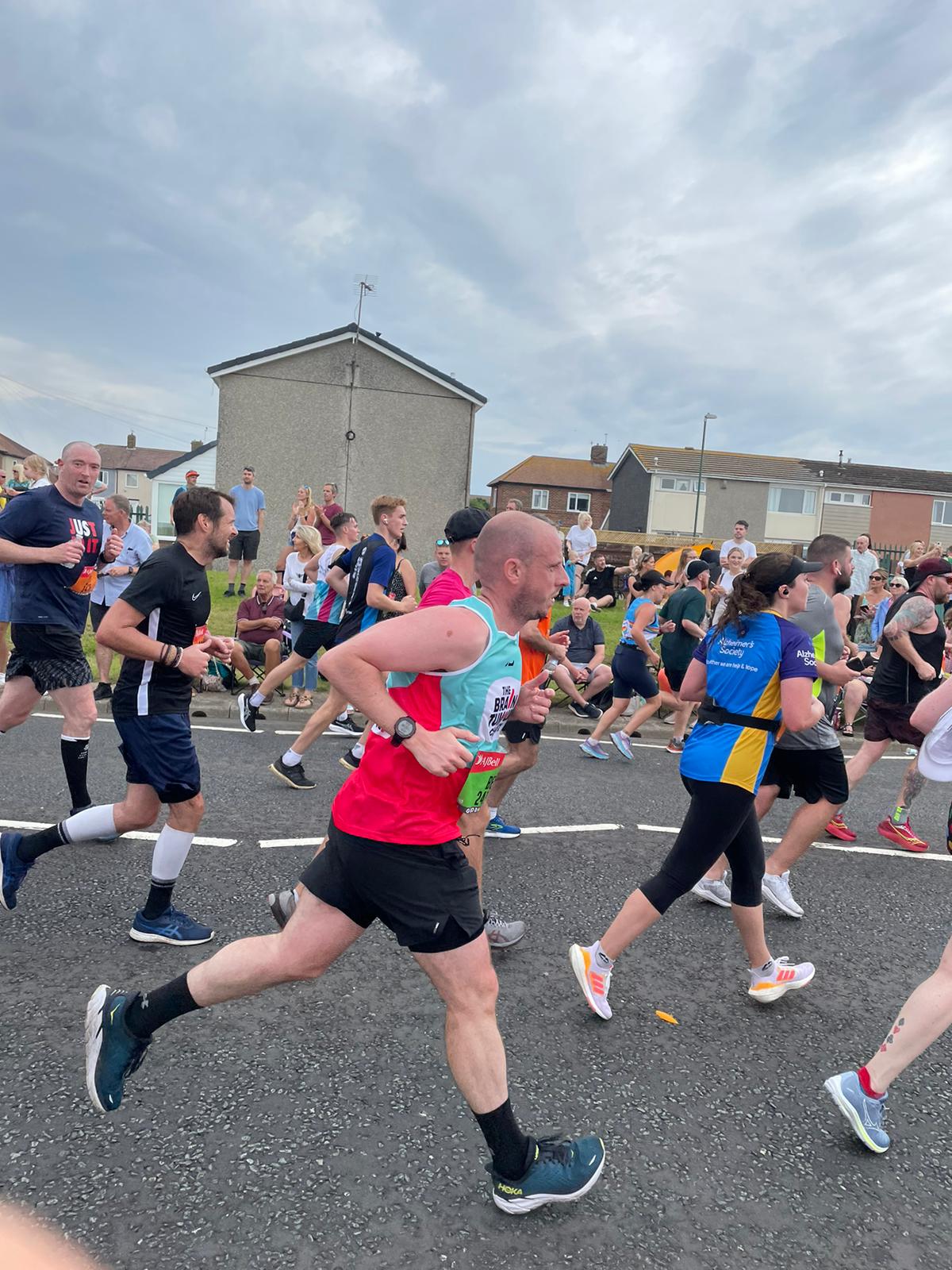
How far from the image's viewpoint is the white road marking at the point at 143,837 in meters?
5.16

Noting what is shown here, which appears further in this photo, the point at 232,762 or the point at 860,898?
the point at 232,762

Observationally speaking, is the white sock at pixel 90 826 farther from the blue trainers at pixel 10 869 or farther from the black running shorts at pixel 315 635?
the black running shorts at pixel 315 635

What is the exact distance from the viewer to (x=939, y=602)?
22.2 ft

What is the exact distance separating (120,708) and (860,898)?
4.31 m

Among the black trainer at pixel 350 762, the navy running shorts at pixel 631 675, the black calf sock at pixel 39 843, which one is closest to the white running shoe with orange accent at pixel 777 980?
the black calf sock at pixel 39 843

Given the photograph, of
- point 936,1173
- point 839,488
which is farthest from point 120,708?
point 839,488

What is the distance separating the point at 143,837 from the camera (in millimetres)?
5203

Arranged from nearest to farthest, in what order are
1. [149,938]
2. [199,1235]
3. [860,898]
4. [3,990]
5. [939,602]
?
[199,1235]
[3,990]
[149,938]
[860,898]
[939,602]

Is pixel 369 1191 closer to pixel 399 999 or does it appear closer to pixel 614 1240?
pixel 614 1240

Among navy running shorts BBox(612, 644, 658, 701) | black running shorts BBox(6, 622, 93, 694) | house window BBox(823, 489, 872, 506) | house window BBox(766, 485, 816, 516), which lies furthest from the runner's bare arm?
house window BBox(823, 489, 872, 506)

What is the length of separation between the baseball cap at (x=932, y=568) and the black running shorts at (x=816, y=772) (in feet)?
7.47

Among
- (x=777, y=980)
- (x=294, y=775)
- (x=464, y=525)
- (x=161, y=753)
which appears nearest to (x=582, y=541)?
(x=294, y=775)

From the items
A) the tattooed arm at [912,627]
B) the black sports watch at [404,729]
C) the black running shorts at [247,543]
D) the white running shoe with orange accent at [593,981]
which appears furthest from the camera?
the black running shorts at [247,543]

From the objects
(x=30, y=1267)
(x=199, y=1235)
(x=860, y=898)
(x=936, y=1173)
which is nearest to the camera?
(x=30, y=1267)
